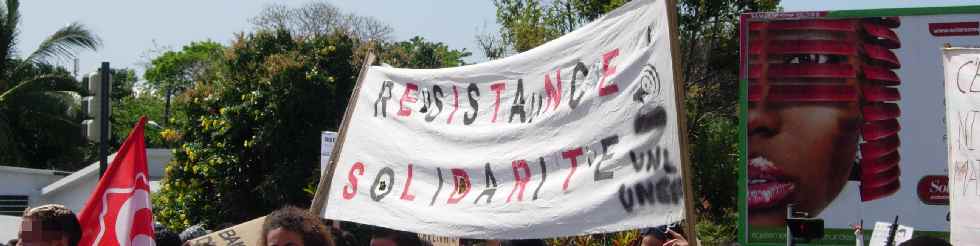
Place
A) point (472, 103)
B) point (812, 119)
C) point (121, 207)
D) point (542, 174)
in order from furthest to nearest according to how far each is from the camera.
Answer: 1. point (812, 119)
2. point (121, 207)
3. point (472, 103)
4. point (542, 174)

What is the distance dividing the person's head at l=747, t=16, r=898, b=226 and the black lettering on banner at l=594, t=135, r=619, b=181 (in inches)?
225

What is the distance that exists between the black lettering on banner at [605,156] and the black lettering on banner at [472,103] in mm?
885

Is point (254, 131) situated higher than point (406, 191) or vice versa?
point (254, 131)

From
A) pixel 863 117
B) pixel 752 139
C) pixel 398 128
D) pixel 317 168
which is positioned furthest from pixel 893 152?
pixel 317 168

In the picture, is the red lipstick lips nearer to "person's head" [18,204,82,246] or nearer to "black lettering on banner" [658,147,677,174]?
"black lettering on banner" [658,147,677,174]

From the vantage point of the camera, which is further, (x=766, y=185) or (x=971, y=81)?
(x=766, y=185)

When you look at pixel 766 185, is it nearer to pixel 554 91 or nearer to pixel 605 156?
pixel 554 91

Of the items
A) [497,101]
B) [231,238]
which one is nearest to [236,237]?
[231,238]

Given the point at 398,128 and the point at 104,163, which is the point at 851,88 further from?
the point at 104,163

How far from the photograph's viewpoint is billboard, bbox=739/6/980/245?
33.3 ft

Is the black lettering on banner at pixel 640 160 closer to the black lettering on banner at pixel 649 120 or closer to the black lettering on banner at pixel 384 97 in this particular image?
the black lettering on banner at pixel 649 120

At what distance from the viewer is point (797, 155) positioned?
10555mm

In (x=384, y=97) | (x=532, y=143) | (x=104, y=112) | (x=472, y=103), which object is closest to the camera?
(x=532, y=143)

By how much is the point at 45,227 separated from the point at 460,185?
177cm
